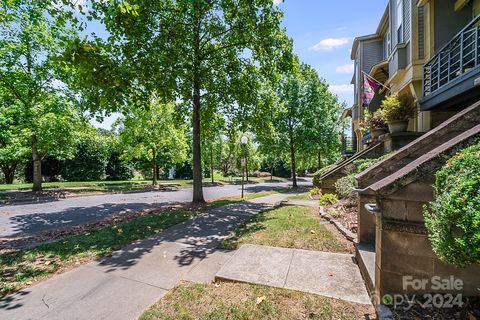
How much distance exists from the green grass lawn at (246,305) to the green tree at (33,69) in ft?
47.4

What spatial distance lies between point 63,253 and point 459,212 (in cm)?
629

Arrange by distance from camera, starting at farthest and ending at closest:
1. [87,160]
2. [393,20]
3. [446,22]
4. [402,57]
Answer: [87,160], [393,20], [402,57], [446,22]

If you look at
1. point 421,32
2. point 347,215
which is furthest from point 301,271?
point 421,32

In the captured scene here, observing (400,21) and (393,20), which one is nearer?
(400,21)

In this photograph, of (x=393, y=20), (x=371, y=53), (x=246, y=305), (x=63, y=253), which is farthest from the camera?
(x=371, y=53)

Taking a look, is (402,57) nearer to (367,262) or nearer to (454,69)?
(454,69)

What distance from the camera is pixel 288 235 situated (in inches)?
218

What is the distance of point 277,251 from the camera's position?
459cm

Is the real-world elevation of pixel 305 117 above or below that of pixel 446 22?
below

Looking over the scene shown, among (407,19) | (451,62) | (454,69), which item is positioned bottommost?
Answer: (454,69)

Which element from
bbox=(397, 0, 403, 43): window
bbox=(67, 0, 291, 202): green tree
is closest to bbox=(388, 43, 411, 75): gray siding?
bbox=(397, 0, 403, 43): window

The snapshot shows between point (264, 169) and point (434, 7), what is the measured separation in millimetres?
49070

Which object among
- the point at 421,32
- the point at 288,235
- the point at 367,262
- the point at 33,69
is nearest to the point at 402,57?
Answer: the point at 421,32

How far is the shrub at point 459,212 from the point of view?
1799 mm
